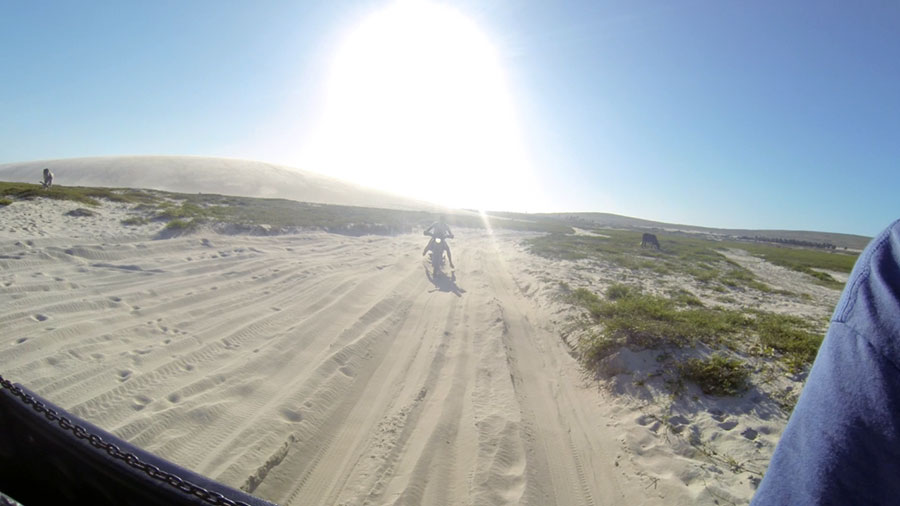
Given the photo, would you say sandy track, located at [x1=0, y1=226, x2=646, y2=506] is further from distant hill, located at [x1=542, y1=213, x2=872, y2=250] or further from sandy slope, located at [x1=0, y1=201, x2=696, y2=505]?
distant hill, located at [x1=542, y1=213, x2=872, y2=250]

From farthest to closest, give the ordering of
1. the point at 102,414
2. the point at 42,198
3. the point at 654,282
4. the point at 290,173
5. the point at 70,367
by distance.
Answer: the point at 290,173 < the point at 42,198 < the point at 654,282 < the point at 70,367 < the point at 102,414

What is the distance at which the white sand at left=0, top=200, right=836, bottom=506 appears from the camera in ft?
10.3

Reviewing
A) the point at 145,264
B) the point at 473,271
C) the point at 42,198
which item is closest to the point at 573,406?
the point at 473,271

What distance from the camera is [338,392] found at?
4281 mm

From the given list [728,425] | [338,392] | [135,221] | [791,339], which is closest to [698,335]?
[791,339]

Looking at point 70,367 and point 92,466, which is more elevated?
point 92,466

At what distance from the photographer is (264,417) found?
366cm

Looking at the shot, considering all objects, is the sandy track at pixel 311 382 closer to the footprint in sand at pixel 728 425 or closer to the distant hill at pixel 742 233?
the footprint in sand at pixel 728 425

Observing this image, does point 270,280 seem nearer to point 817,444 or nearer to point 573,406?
point 573,406

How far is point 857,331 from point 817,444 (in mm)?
232

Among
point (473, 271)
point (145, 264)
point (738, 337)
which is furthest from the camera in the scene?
point (473, 271)

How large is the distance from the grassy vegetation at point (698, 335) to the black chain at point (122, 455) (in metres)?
5.02

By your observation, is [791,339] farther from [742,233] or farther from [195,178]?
[742,233]

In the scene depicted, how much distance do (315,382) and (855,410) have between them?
4472mm
